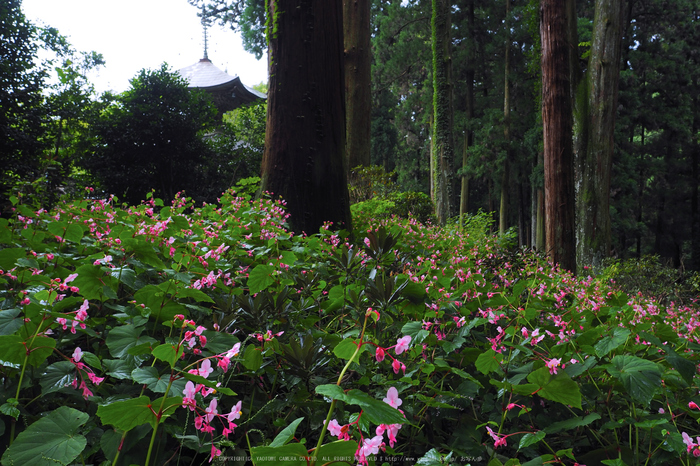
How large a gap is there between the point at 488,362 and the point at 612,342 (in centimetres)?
44

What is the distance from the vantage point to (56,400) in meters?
1.10

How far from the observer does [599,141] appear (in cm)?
968

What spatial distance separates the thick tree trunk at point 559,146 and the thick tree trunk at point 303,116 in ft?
14.4

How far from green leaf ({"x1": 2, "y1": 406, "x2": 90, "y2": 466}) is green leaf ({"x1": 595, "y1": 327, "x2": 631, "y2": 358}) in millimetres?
1457

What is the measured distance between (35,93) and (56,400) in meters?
10.4

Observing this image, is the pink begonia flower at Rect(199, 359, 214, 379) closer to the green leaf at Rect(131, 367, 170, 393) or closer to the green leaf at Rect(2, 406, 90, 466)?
the green leaf at Rect(131, 367, 170, 393)

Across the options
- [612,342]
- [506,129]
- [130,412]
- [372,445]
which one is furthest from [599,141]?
[506,129]

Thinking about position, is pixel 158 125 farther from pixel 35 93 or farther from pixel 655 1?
pixel 655 1

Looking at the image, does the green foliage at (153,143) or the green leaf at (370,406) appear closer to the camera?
the green leaf at (370,406)

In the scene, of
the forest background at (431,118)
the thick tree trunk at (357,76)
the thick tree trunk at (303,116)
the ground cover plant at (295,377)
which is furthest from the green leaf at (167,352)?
the thick tree trunk at (357,76)

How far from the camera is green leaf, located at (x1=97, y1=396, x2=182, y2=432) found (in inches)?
30.1

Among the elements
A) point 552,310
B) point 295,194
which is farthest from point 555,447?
point 295,194

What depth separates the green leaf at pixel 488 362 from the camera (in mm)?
1263

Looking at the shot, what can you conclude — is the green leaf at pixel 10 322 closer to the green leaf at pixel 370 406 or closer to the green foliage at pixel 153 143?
the green leaf at pixel 370 406
